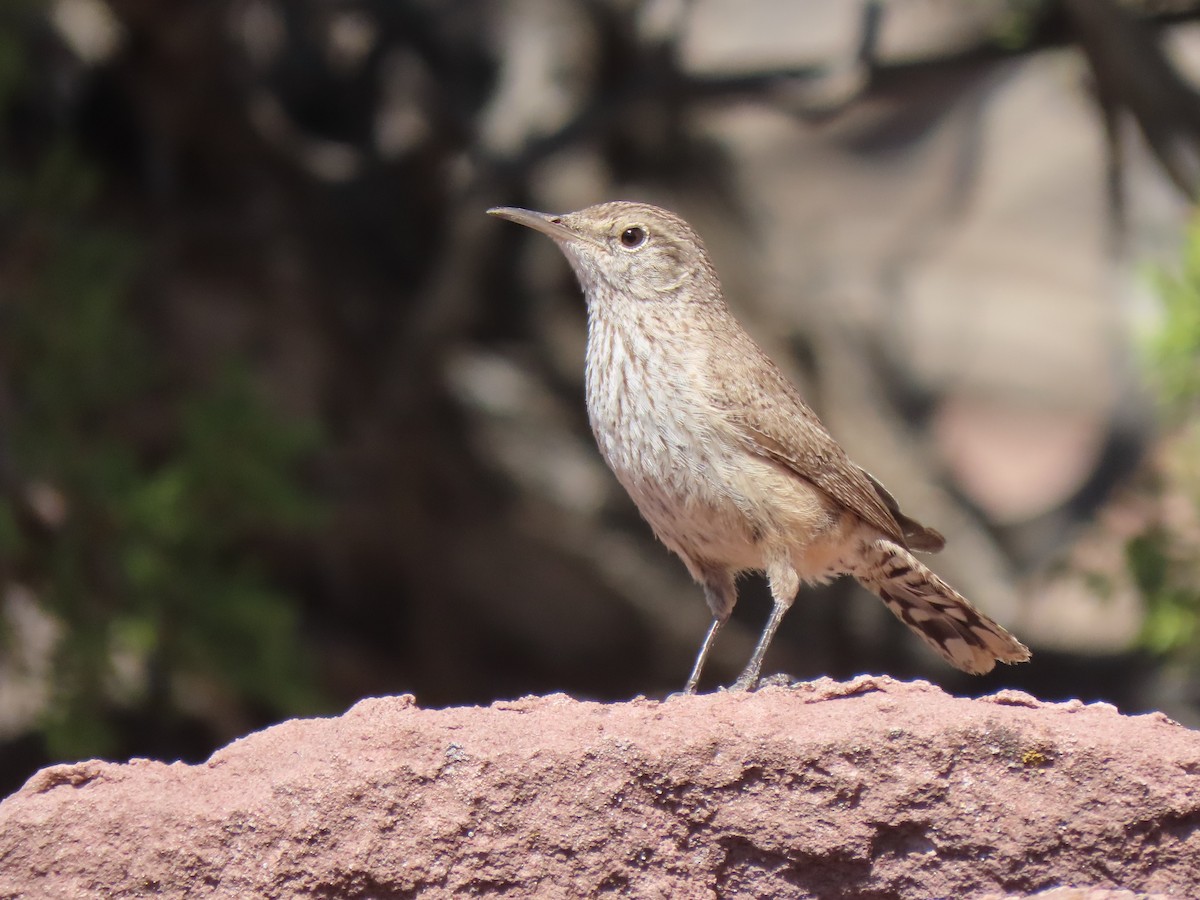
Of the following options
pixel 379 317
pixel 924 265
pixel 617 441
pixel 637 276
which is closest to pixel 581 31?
pixel 379 317

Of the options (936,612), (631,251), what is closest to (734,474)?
(936,612)

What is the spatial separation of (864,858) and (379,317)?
640 cm

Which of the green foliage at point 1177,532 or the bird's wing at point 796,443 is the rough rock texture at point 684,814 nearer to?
the bird's wing at point 796,443

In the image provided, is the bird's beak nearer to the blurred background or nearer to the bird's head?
the bird's head

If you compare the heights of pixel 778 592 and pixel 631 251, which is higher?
pixel 631 251

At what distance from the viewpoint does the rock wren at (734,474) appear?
455cm

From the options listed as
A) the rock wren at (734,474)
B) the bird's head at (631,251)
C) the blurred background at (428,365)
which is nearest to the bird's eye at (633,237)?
the bird's head at (631,251)

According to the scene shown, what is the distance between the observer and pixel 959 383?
16.6 m

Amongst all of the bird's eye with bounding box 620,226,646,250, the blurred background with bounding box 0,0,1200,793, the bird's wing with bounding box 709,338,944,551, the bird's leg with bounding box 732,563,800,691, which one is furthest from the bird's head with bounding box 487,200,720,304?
the blurred background with bounding box 0,0,1200,793

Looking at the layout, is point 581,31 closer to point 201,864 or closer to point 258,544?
point 258,544

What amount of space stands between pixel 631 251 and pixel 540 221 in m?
0.31

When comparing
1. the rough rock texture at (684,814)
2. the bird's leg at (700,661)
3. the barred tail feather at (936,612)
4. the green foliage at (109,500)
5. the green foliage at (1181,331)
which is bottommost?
the rough rock texture at (684,814)

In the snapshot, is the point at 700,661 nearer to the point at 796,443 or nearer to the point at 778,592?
the point at 778,592

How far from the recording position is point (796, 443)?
188 inches
